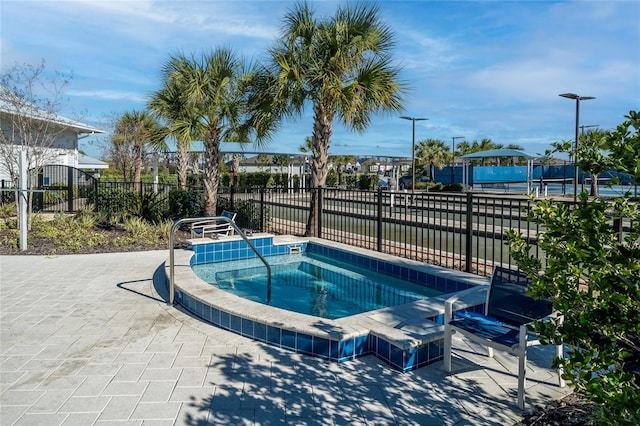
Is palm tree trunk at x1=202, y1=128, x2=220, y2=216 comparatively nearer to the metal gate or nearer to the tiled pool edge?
the metal gate

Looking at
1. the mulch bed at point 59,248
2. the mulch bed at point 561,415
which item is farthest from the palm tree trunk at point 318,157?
the mulch bed at point 561,415

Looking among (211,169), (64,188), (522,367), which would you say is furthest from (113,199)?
(522,367)

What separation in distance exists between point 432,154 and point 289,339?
34609 mm

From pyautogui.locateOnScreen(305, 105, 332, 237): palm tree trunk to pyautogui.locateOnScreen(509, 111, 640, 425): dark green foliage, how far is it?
797cm

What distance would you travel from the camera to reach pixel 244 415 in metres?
2.94

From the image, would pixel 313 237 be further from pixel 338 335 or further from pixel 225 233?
pixel 338 335

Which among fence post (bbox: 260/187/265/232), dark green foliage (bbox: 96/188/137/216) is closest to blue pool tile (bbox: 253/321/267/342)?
fence post (bbox: 260/187/265/232)

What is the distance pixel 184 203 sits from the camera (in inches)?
531

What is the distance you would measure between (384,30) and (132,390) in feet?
28.6

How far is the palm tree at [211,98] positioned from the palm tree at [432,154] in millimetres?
27622

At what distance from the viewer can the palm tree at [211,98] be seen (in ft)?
36.1

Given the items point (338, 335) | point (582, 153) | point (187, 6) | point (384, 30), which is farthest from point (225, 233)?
point (582, 153)

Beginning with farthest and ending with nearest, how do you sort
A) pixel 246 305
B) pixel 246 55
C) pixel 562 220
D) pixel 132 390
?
pixel 246 55 < pixel 246 305 < pixel 132 390 < pixel 562 220

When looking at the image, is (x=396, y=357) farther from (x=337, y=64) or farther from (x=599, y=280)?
(x=337, y=64)
